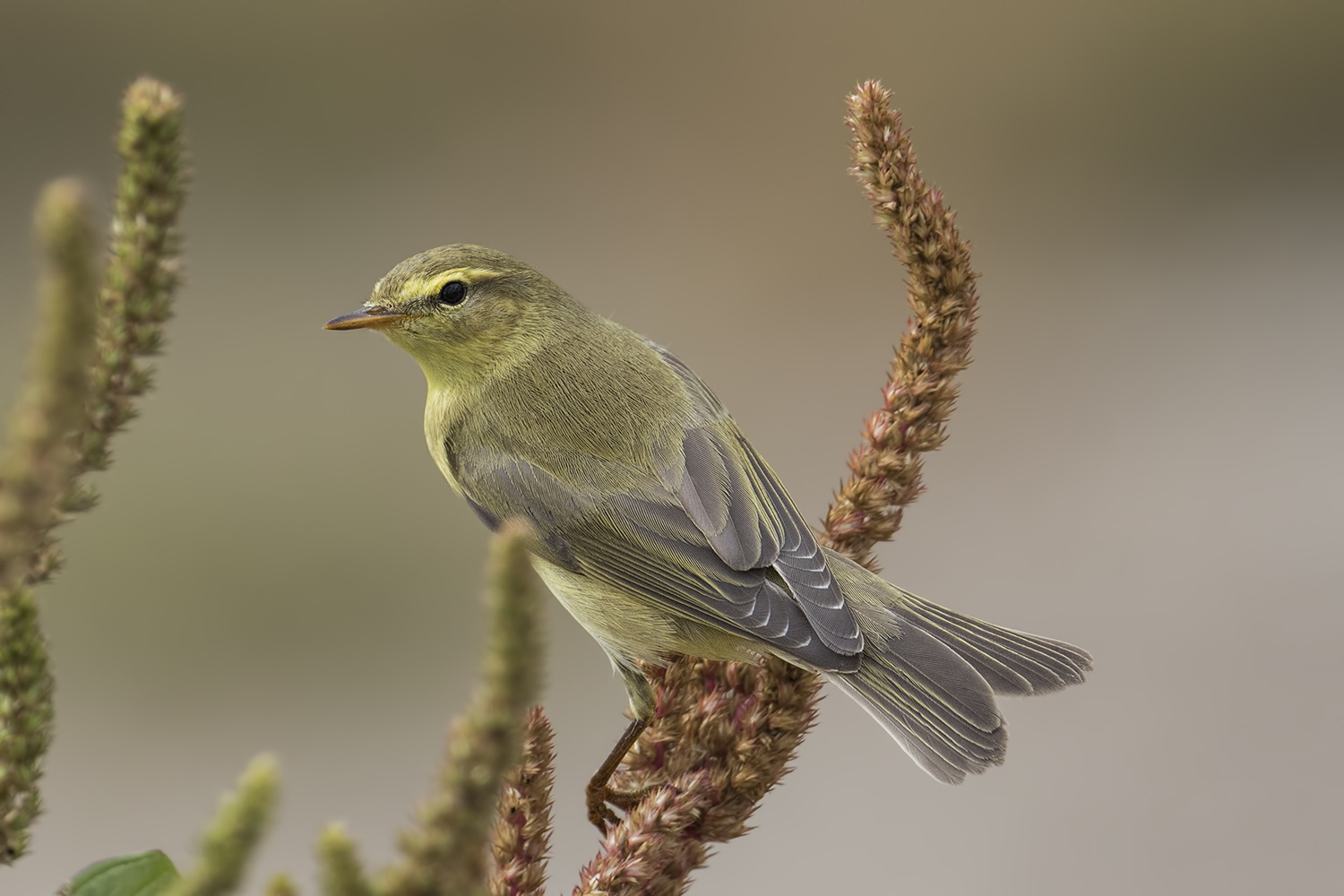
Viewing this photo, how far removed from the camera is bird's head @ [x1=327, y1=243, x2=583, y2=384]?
2.58 meters

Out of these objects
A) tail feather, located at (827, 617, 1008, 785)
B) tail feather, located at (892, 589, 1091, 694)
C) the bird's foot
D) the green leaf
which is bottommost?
the green leaf

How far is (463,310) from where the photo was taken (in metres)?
2.66

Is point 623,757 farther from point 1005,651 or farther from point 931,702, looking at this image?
point 1005,651

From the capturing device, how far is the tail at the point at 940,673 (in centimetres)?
245

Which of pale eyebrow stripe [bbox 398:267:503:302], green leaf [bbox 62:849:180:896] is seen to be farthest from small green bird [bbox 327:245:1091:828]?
green leaf [bbox 62:849:180:896]

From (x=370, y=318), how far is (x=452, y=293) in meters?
0.22

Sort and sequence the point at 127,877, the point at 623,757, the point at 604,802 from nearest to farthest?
the point at 127,877 < the point at 623,757 < the point at 604,802

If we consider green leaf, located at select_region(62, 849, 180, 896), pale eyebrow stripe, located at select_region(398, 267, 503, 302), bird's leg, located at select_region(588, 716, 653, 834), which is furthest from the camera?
pale eyebrow stripe, located at select_region(398, 267, 503, 302)

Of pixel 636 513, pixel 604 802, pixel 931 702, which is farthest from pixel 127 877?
pixel 931 702

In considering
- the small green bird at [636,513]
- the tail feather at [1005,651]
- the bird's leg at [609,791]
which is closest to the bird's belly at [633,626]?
the small green bird at [636,513]

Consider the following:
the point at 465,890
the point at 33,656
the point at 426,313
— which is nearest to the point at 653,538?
the point at 426,313

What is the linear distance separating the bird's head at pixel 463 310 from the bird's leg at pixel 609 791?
96 centimetres

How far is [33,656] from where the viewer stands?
1139 mm

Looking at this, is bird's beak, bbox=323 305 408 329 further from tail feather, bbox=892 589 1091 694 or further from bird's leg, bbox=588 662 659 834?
tail feather, bbox=892 589 1091 694
